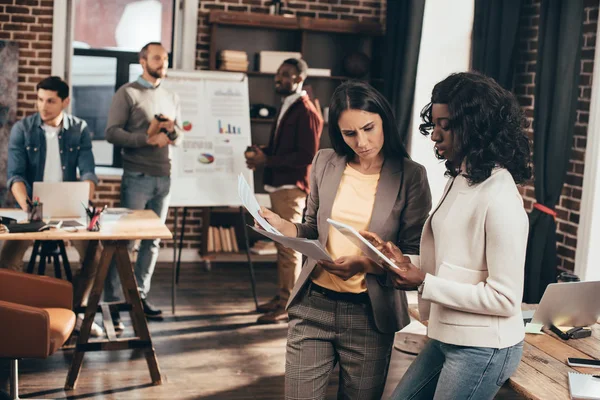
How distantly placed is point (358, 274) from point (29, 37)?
5.17 meters

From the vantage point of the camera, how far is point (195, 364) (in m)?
4.62

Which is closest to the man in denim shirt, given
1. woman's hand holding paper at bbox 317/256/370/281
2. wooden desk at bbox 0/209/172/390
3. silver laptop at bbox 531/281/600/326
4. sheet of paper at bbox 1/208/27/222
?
sheet of paper at bbox 1/208/27/222

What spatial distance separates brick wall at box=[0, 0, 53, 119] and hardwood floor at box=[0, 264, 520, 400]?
7.14ft

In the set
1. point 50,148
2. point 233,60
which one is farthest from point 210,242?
point 50,148

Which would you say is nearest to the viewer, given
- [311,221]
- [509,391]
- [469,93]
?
[469,93]

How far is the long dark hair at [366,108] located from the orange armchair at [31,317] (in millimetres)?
1672

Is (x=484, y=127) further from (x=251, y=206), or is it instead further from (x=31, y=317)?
→ (x=31, y=317)

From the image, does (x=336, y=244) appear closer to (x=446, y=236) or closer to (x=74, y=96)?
Answer: (x=446, y=236)

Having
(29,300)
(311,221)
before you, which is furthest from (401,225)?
(29,300)

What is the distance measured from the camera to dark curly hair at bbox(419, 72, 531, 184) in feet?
6.61

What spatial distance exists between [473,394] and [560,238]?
334 centimetres

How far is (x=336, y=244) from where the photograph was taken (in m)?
2.56

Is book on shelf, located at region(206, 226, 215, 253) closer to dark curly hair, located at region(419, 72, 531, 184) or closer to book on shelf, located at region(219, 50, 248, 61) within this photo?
book on shelf, located at region(219, 50, 248, 61)

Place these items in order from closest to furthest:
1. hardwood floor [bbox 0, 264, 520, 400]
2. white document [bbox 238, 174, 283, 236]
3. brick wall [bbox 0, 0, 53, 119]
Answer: white document [bbox 238, 174, 283, 236] < hardwood floor [bbox 0, 264, 520, 400] < brick wall [bbox 0, 0, 53, 119]
